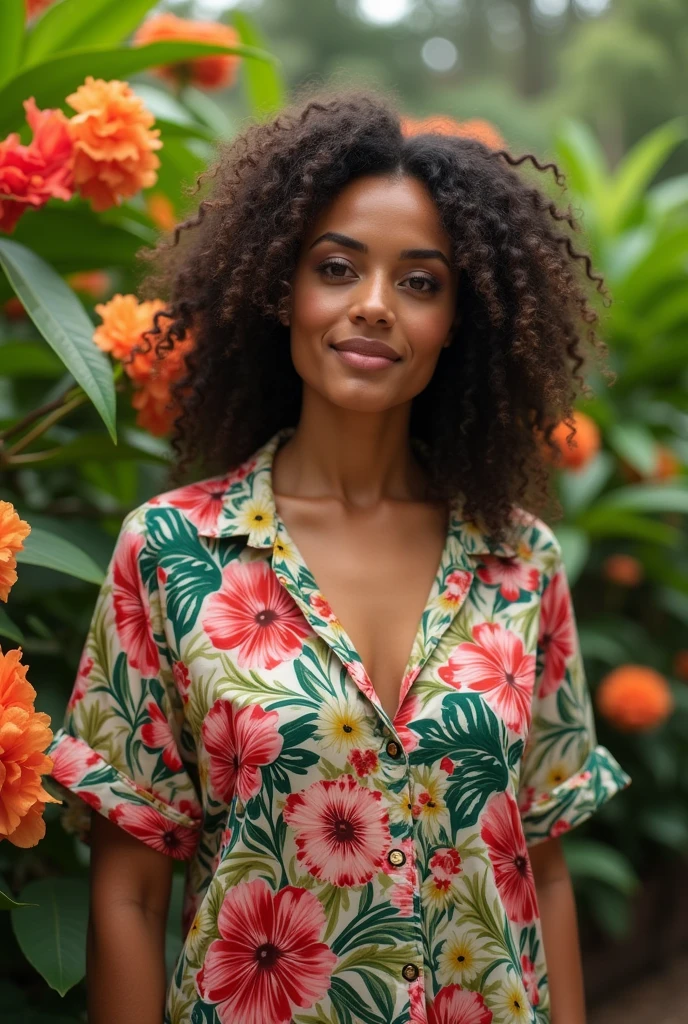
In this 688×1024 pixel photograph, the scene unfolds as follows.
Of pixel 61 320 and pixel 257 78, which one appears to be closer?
pixel 61 320

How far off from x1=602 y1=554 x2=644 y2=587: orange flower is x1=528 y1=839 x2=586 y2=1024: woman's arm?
1161 millimetres

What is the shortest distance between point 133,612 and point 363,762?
9.9 inches

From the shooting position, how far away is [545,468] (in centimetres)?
124

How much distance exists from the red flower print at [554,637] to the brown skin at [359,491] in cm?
14

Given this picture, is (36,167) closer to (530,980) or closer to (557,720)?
(557,720)

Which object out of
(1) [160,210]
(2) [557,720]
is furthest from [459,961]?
(1) [160,210]

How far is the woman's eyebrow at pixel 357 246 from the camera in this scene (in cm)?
100

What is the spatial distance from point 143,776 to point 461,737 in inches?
11.5

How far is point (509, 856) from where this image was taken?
3.31 ft

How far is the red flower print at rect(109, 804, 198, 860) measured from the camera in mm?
950

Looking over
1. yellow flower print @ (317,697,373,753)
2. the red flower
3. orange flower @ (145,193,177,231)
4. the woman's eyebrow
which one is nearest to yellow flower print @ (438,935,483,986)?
yellow flower print @ (317,697,373,753)

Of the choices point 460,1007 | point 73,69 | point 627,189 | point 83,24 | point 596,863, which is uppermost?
point 627,189

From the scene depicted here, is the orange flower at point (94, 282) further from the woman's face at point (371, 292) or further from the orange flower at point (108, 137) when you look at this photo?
the woman's face at point (371, 292)

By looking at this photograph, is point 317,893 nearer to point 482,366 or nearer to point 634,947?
point 482,366
